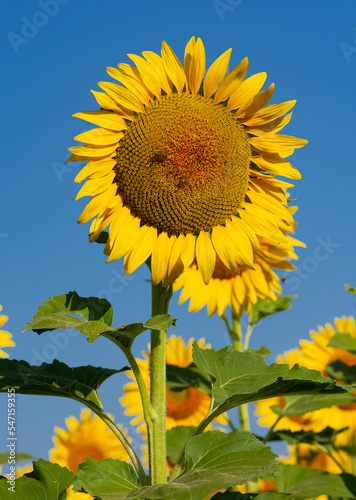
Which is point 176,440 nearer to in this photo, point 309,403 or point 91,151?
point 309,403

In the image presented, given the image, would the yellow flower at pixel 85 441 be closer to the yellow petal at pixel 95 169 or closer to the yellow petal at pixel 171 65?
the yellow petal at pixel 95 169

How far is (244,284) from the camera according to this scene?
15.1ft

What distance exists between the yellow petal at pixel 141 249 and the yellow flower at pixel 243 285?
5.81 feet

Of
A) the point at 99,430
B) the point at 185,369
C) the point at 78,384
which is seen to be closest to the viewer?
the point at 78,384

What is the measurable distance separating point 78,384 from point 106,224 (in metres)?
0.72

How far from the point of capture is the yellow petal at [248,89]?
2863 millimetres

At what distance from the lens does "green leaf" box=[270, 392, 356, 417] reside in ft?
13.6

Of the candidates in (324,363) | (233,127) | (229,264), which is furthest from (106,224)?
(324,363)

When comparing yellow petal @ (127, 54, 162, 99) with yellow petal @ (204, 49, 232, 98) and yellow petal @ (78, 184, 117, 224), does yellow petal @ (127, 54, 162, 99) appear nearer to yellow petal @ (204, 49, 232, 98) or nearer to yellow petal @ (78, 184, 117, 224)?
yellow petal @ (204, 49, 232, 98)

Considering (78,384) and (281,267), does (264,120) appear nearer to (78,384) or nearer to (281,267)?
(78,384)

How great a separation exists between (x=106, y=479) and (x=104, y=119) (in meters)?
1.49

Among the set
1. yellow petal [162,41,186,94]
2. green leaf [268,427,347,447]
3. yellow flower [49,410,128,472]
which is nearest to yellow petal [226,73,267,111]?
yellow petal [162,41,186,94]

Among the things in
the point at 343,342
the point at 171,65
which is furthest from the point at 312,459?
the point at 171,65

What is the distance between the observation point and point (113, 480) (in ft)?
7.27
